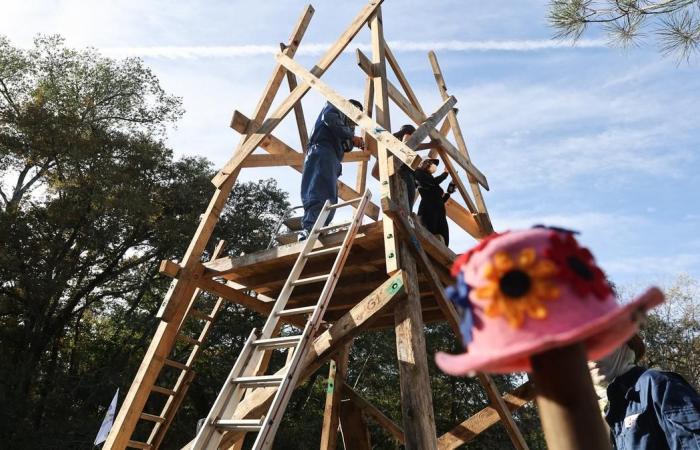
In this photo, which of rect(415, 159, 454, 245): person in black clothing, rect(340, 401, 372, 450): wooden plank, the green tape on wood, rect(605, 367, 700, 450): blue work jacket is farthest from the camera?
rect(340, 401, 372, 450): wooden plank

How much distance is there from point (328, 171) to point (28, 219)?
14595 mm

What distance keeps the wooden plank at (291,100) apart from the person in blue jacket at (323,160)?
0.39 m

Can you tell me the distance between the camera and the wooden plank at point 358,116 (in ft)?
14.5

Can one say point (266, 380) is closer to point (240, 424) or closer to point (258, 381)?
point (258, 381)

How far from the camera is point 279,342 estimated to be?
13.7 ft

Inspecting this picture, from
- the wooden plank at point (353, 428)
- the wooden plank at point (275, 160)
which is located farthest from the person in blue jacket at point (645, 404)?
the wooden plank at point (353, 428)

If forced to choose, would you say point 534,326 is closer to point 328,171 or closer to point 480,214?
point 328,171

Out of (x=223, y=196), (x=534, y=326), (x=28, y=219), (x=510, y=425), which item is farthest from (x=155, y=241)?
(x=534, y=326)

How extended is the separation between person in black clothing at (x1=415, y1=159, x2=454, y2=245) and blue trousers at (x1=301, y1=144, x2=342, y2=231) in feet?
3.83

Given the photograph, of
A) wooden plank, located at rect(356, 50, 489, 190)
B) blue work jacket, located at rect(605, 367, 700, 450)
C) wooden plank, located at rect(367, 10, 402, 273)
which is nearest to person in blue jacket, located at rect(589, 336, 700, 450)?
blue work jacket, located at rect(605, 367, 700, 450)

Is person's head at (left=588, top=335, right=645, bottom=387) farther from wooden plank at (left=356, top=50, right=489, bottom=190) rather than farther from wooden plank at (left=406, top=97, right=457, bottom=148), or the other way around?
wooden plank at (left=356, top=50, right=489, bottom=190)

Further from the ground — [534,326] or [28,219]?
[28,219]

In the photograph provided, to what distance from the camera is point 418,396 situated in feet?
13.5

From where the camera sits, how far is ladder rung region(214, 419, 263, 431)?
3.63 m
